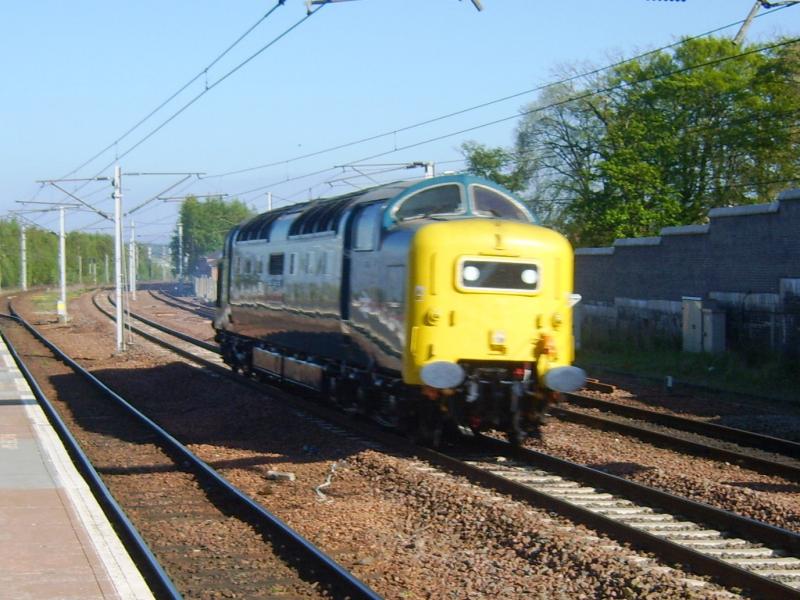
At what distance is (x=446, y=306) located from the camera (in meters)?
12.9

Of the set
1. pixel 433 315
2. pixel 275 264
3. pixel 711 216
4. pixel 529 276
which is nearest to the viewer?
pixel 433 315

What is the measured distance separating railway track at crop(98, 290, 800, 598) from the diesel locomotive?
0.81 metres

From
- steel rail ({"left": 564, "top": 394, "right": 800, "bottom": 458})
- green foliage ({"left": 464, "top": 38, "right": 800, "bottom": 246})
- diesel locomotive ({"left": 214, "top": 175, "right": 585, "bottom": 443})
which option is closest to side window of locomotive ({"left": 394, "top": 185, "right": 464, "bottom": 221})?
diesel locomotive ({"left": 214, "top": 175, "right": 585, "bottom": 443})

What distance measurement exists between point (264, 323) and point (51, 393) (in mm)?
5390

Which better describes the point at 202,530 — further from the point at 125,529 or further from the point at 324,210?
the point at 324,210

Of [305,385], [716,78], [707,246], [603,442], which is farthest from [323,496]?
[716,78]

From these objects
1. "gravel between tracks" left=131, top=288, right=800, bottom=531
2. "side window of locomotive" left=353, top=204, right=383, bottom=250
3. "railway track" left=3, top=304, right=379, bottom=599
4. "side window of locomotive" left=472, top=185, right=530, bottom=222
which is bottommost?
"railway track" left=3, top=304, right=379, bottom=599

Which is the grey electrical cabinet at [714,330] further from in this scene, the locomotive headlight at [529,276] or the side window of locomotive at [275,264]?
the locomotive headlight at [529,276]

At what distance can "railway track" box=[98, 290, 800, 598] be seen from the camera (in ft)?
26.8

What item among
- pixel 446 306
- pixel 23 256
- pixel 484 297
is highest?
pixel 23 256

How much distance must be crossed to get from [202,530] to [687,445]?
6.74 meters

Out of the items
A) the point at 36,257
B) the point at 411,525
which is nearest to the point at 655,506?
the point at 411,525

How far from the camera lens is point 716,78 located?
43.4 metres

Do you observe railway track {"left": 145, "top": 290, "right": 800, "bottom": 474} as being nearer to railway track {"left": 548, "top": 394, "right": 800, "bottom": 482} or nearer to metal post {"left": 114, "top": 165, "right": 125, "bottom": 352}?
railway track {"left": 548, "top": 394, "right": 800, "bottom": 482}
